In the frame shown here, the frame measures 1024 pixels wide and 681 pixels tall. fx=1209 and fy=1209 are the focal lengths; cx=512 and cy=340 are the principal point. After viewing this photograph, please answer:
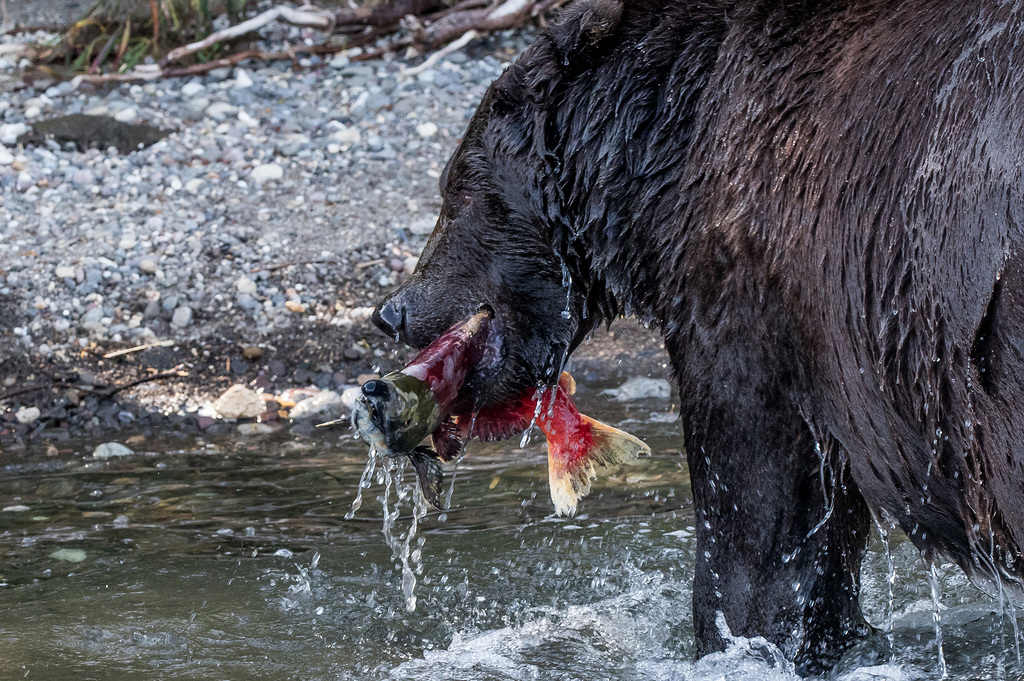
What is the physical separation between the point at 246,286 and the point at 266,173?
1.13 meters

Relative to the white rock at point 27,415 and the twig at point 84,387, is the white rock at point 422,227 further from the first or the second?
the white rock at point 27,415

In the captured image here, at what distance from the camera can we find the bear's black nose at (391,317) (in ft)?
11.9

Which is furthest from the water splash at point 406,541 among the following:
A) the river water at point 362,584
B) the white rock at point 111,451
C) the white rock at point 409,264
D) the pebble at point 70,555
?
the white rock at point 409,264

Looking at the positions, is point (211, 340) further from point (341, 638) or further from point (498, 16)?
point (498, 16)

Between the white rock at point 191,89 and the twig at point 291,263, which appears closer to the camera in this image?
the twig at point 291,263

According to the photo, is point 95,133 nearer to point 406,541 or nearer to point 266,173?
point 266,173

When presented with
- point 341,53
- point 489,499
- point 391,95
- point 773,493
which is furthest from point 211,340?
point 773,493

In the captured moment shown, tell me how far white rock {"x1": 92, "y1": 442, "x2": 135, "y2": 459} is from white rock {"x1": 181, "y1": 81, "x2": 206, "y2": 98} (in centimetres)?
363

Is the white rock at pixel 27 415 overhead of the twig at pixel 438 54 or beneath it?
beneath

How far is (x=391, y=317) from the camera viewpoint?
364cm

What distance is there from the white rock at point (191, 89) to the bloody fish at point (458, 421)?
17.8 ft

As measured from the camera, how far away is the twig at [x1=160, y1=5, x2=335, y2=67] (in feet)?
28.5

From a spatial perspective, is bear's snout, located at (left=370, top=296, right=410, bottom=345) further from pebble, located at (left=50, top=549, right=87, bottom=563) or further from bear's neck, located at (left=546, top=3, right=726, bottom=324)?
pebble, located at (left=50, top=549, right=87, bottom=563)

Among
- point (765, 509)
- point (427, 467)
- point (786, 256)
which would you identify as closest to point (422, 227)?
point (427, 467)
